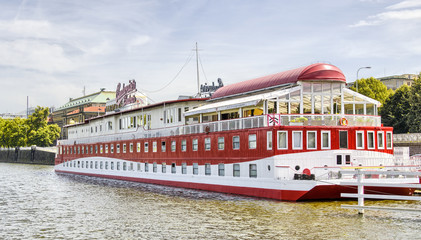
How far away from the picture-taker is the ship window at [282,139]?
30.4 m

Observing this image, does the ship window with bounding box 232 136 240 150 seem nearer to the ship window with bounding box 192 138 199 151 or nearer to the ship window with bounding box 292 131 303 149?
the ship window with bounding box 292 131 303 149

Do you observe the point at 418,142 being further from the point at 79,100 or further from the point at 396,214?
the point at 79,100

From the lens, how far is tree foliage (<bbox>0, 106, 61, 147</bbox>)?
438ft

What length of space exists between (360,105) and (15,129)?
387 feet

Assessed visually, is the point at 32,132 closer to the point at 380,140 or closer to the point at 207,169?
the point at 207,169

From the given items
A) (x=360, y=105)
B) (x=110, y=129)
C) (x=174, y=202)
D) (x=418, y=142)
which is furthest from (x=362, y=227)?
(x=110, y=129)

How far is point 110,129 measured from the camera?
2451 inches

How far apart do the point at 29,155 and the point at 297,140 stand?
106 m

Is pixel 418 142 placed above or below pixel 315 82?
below

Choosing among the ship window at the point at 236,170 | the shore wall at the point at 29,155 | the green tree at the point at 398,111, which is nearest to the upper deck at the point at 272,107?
the ship window at the point at 236,170

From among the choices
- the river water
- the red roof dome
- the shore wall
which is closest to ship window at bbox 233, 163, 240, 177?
the river water

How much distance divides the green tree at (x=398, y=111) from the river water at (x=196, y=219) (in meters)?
44.7

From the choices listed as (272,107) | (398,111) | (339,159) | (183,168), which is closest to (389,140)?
(339,159)

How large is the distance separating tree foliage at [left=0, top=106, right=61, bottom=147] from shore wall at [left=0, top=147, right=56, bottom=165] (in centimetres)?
314
